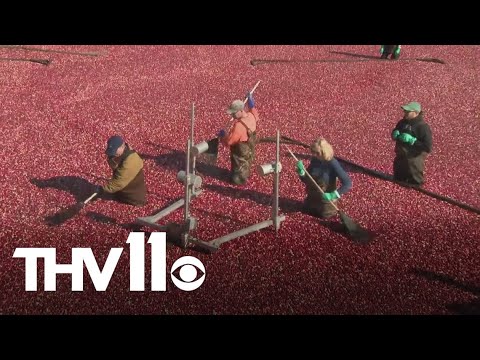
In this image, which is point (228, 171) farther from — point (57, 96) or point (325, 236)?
point (57, 96)

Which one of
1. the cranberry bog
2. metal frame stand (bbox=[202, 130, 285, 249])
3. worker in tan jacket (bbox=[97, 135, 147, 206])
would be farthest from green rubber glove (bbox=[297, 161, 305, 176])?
worker in tan jacket (bbox=[97, 135, 147, 206])

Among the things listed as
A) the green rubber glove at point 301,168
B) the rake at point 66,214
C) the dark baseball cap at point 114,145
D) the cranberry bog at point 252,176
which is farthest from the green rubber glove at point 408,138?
the rake at point 66,214

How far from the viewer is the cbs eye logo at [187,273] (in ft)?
33.0

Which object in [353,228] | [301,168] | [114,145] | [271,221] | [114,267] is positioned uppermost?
[114,145]

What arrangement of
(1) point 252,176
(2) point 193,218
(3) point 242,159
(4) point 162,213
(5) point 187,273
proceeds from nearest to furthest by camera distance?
(5) point 187,273 → (2) point 193,218 → (4) point 162,213 → (3) point 242,159 → (1) point 252,176

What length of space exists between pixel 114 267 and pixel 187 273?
1.21m

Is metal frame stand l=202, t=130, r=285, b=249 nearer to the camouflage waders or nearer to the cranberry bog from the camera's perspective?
the cranberry bog

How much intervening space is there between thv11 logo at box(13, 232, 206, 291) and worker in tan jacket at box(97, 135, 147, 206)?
4.38 ft

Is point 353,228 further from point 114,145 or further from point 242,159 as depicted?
point 114,145

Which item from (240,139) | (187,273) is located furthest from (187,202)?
(240,139)

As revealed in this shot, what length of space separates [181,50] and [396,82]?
6639mm

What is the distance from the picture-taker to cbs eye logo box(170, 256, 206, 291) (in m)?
10.0

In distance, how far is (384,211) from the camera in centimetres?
1209

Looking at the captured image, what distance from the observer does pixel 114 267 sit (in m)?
10.3
